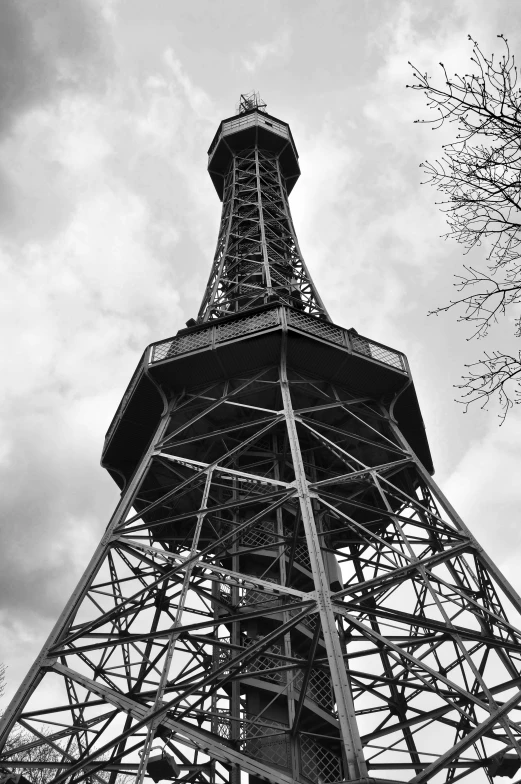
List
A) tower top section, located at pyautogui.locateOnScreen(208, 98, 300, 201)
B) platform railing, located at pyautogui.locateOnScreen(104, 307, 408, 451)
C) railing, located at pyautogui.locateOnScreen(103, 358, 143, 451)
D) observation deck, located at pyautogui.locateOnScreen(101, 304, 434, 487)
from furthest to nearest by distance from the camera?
tower top section, located at pyautogui.locateOnScreen(208, 98, 300, 201) → railing, located at pyautogui.locateOnScreen(103, 358, 143, 451) → platform railing, located at pyautogui.locateOnScreen(104, 307, 408, 451) → observation deck, located at pyautogui.locateOnScreen(101, 304, 434, 487)

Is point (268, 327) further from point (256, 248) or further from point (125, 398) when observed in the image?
point (256, 248)

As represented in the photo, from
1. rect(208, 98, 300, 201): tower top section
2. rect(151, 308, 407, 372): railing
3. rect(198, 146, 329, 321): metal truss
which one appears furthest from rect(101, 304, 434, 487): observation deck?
rect(208, 98, 300, 201): tower top section

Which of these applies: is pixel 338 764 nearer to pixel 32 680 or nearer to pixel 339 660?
pixel 339 660

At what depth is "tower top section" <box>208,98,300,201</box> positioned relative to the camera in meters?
36.2

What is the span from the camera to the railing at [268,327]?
18.3m

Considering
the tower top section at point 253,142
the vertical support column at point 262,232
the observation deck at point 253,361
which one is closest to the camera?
the observation deck at point 253,361

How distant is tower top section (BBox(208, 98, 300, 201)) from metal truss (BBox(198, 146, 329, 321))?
0.46 metres

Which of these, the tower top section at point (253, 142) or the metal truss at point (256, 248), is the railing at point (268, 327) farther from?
the tower top section at point (253, 142)

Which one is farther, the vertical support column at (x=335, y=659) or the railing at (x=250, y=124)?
the railing at (x=250, y=124)

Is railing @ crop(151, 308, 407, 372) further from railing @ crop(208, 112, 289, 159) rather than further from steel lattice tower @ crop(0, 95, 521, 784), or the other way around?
railing @ crop(208, 112, 289, 159)

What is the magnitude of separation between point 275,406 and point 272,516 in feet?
10.4

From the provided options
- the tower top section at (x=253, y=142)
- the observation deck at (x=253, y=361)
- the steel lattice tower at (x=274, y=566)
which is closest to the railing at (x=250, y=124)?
the tower top section at (x=253, y=142)

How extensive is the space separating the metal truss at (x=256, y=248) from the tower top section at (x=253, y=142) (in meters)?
0.46

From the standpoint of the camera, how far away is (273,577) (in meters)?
16.1
